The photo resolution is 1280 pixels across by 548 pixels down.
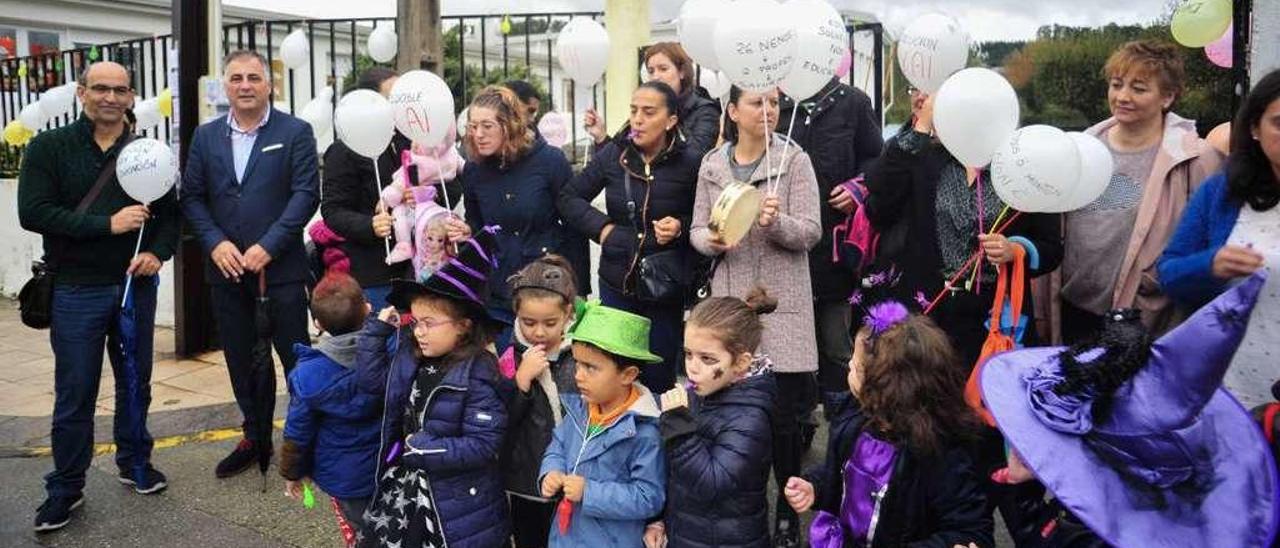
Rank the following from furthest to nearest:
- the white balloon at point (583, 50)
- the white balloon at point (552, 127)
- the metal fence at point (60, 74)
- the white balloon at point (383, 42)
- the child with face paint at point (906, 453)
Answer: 1. the metal fence at point (60, 74)
2. the white balloon at point (383, 42)
3. the white balloon at point (552, 127)
4. the white balloon at point (583, 50)
5. the child with face paint at point (906, 453)

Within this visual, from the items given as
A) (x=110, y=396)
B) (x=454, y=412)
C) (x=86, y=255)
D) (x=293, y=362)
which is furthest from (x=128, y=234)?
(x=110, y=396)

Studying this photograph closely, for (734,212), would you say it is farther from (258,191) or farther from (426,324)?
(258,191)

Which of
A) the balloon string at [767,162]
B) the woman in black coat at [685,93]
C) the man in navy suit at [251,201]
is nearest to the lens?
the balloon string at [767,162]

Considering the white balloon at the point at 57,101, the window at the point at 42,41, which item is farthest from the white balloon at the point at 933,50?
the window at the point at 42,41

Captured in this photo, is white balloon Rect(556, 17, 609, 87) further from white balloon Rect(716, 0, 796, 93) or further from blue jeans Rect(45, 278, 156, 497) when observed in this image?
blue jeans Rect(45, 278, 156, 497)

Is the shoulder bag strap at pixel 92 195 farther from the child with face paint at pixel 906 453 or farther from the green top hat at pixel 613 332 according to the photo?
the child with face paint at pixel 906 453

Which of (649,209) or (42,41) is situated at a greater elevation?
(42,41)

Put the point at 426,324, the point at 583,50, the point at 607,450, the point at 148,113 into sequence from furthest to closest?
the point at 148,113
the point at 583,50
the point at 426,324
the point at 607,450

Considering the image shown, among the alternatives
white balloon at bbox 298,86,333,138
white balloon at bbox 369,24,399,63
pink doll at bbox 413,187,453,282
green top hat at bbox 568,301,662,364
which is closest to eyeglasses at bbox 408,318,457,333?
green top hat at bbox 568,301,662,364

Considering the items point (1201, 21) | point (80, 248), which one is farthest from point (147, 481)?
point (1201, 21)

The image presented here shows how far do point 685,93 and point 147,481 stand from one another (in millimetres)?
3011

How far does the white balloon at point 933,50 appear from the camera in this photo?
3.88 metres

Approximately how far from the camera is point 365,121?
4.14 metres

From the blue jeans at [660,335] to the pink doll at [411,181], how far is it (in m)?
0.91
